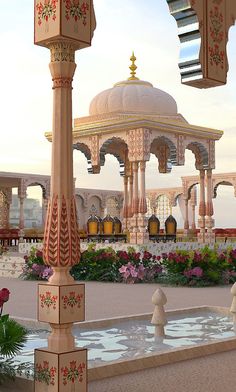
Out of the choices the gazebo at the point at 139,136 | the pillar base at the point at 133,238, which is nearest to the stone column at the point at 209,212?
the gazebo at the point at 139,136

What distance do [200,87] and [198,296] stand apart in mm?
4649

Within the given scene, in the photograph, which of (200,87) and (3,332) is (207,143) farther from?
(3,332)

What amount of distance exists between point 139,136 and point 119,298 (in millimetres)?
6627

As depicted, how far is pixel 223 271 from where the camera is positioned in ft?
33.7

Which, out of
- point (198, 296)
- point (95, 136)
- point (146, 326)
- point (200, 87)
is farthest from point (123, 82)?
point (200, 87)

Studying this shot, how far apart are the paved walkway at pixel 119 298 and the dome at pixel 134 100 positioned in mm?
6513

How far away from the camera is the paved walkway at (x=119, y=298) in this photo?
6950mm

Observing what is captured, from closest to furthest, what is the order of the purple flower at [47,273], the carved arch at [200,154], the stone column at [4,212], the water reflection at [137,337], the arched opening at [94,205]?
the water reflection at [137,337], the purple flower at [47,273], the carved arch at [200,154], the stone column at [4,212], the arched opening at [94,205]

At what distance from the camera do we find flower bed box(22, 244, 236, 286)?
9.91 meters

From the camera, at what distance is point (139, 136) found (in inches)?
560

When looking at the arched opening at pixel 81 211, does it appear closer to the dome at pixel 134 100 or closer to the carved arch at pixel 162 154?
the carved arch at pixel 162 154

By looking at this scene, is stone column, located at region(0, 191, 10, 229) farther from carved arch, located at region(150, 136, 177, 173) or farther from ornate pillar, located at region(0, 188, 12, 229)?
carved arch, located at region(150, 136, 177, 173)

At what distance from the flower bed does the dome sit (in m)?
5.48

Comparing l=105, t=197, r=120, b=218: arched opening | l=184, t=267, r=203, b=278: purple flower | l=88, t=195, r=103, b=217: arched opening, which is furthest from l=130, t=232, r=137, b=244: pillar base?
l=105, t=197, r=120, b=218: arched opening
